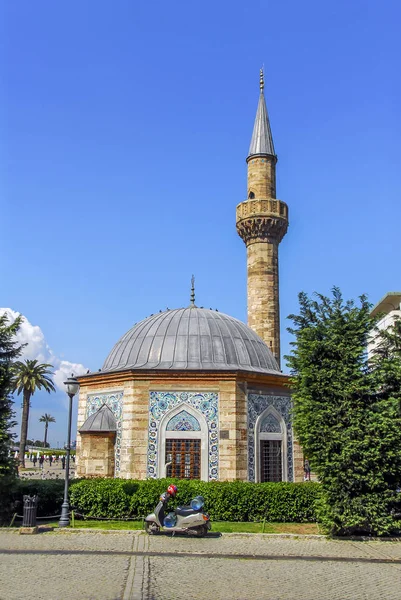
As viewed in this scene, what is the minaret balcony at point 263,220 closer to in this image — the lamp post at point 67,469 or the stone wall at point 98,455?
the stone wall at point 98,455

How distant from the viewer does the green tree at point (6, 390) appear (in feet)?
47.8

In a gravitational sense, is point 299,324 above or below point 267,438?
above

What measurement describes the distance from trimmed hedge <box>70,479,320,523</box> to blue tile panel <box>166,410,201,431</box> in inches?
127

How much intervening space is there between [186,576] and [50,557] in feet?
9.59

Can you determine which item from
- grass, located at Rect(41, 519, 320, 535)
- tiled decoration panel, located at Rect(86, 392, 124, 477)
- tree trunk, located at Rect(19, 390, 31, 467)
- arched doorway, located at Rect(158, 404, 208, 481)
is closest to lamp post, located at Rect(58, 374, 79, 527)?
grass, located at Rect(41, 519, 320, 535)

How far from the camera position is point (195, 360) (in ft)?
66.3

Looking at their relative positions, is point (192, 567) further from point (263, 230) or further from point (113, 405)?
point (263, 230)

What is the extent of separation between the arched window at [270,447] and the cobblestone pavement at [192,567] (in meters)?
5.86

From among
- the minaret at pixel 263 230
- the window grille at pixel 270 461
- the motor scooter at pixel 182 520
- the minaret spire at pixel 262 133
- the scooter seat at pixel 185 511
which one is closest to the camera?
the motor scooter at pixel 182 520

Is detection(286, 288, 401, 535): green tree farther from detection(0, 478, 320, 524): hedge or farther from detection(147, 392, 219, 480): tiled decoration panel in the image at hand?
detection(147, 392, 219, 480): tiled decoration panel

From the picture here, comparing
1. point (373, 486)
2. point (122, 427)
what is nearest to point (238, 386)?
point (122, 427)

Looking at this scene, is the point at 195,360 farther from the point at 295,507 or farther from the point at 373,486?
the point at 373,486

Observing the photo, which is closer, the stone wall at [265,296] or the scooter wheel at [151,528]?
the scooter wheel at [151,528]

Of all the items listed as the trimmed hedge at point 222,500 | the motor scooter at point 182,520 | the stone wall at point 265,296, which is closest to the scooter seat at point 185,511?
the motor scooter at point 182,520
